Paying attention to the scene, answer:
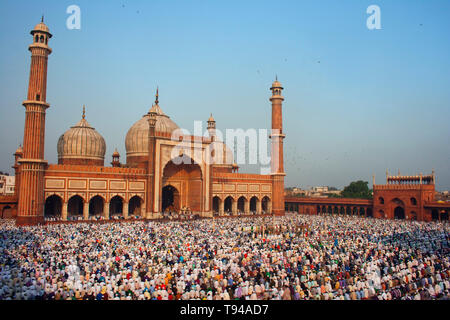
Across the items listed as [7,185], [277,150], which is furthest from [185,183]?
[7,185]

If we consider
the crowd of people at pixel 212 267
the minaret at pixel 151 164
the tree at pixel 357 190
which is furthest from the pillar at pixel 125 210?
the tree at pixel 357 190

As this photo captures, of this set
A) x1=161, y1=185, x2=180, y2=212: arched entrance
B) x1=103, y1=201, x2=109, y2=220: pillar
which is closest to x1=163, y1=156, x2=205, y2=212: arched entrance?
x1=161, y1=185, x2=180, y2=212: arched entrance

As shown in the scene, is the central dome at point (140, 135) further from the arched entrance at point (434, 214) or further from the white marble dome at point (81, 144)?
the arched entrance at point (434, 214)

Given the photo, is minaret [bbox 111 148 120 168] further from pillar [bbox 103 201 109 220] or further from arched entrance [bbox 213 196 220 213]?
arched entrance [bbox 213 196 220 213]

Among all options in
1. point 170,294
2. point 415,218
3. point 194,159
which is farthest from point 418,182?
point 170,294
